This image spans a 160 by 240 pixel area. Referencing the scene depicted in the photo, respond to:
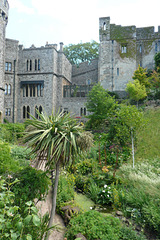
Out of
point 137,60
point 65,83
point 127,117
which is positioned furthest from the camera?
point 137,60

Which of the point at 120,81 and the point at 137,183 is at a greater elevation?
the point at 120,81

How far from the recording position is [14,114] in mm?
26656

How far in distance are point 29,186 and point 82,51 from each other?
42.0 m

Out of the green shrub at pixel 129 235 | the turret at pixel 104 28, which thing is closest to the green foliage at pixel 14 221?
the green shrub at pixel 129 235

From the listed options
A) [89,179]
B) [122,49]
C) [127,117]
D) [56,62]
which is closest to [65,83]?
[56,62]

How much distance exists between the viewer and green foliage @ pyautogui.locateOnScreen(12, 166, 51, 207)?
4.11 meters

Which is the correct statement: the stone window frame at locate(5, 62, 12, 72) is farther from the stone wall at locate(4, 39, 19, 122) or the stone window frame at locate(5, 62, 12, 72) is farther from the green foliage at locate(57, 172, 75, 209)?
the green foliage at locate(57, 172, 75, 209)

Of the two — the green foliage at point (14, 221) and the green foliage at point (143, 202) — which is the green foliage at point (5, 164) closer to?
the green foliage at point (14, 221)

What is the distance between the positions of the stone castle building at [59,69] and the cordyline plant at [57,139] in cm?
2062

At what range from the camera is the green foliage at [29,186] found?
13.5 feet

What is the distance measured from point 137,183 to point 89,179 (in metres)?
1.78

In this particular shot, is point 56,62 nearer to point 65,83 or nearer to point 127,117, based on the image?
point 65,83

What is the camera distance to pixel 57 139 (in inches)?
159

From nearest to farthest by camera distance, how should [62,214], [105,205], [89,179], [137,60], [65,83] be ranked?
[62,214], [105,205], [89,179], [65,83], [137,60]
